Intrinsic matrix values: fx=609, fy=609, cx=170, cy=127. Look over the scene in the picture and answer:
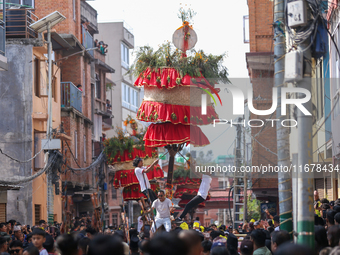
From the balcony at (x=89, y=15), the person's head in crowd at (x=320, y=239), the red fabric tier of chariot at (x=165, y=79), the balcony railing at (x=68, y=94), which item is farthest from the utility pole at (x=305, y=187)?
the balcony at (x=89, y=15)

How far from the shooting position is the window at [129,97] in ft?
168

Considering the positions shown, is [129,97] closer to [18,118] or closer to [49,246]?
[18,118]

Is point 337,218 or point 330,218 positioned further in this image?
point 330,218

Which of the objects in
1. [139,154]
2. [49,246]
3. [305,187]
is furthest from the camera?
[139,154]

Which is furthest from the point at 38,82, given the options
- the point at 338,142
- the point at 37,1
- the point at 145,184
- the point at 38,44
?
the point at 338,142

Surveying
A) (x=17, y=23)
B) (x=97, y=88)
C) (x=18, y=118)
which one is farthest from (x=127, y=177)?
(x=97, y=88)

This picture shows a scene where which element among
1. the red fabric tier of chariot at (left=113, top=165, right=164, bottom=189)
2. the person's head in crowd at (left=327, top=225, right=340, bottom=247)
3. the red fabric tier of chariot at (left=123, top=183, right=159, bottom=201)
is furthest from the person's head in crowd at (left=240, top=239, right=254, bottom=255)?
the red fabric tier of chariot at (left=123, top=183, right=159, bottom=201)

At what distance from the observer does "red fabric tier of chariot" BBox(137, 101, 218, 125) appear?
642 inches

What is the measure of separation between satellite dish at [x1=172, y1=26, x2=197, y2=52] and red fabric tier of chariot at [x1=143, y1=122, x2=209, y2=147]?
2139 millimetres

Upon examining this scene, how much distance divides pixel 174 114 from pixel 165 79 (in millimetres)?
983

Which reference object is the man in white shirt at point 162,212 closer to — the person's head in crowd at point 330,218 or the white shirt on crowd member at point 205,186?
the white shirt on crowd member at point 205,186

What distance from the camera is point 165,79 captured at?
52.8ft

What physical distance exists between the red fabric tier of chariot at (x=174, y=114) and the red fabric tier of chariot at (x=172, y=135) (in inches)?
9.4

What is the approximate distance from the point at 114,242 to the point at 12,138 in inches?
803
